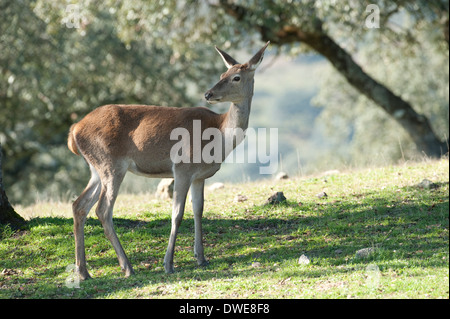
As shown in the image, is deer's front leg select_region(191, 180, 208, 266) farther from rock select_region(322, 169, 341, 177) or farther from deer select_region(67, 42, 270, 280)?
rock select_region(322, 169, 341, 177)

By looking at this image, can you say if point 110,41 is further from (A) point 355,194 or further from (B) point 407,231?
(B) point 407,231

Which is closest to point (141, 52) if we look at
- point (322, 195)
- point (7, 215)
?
point (322, 195)

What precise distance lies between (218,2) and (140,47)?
17.5 ft

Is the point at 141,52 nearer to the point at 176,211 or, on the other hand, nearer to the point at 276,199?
the point at 276,199

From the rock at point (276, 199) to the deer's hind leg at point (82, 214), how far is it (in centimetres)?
324

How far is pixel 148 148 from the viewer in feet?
26.2

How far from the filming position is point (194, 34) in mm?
17297

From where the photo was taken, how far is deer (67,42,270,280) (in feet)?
25.5

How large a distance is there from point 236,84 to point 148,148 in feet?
4.72

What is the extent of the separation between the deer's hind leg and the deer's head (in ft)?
6.27

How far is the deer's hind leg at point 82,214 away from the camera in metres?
7.62

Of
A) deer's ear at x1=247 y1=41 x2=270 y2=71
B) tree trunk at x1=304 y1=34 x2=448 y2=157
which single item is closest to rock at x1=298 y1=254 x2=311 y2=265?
deer's ear at x1=247 y1=41 x2=270 y2=71

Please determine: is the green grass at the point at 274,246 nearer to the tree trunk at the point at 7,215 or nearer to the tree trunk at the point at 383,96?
the tree trunk at the point at 7,215
